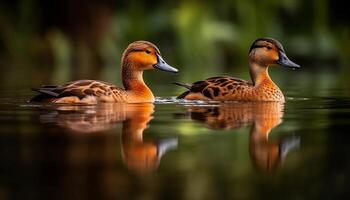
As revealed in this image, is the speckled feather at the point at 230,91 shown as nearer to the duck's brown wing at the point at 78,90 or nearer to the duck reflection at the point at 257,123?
the duck reflection at the point at 257,123

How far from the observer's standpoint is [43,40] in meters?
17.5

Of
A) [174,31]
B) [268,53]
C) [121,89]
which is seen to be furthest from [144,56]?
[174,31]

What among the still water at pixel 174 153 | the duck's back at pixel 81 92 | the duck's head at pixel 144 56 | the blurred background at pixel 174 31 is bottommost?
the still water at pixel 174 153

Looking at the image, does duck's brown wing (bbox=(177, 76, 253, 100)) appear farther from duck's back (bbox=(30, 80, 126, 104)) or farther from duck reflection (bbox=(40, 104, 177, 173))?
duck's back (bbox=(30, 80, 126, 104))

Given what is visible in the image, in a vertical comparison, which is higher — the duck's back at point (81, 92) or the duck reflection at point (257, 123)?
the duck's back at point (81, 92)

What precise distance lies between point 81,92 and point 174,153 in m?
3.06

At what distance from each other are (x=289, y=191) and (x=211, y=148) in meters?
1.25

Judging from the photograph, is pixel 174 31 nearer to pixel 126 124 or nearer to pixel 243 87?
pixel 243 87

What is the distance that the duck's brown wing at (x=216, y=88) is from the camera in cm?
805

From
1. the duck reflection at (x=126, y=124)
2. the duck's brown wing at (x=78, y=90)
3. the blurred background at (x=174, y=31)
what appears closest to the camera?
the duck reflection at (x=126, y=124)

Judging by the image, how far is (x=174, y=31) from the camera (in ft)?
55.9

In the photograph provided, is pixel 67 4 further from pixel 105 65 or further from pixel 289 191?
pixel 289 191

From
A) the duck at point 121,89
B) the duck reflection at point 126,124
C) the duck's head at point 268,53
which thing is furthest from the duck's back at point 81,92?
the duck's head at point 268,53

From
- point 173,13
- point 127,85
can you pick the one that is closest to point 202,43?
point 173,13
